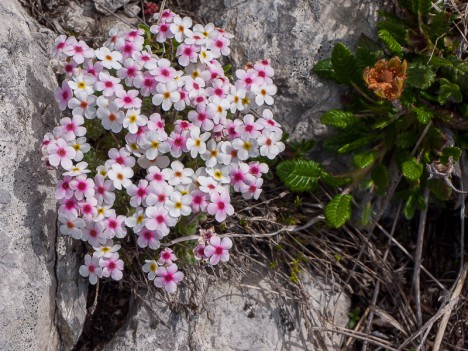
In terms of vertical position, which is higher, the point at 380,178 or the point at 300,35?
the point at 300,35

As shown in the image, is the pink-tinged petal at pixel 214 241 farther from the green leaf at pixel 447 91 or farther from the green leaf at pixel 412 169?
the green leaf at pixel 447 91

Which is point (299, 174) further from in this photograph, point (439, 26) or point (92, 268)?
point (92, 268)

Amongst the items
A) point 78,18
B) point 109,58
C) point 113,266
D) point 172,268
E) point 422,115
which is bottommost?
point 113,266

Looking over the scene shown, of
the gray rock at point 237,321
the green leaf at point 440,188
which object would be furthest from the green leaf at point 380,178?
the gray rock at point 237,321

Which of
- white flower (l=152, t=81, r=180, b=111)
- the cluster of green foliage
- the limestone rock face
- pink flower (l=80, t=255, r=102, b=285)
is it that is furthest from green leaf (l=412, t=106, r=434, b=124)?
pink flower (l=80, t=255, r=102, b=285)

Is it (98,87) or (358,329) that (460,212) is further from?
(98,87)

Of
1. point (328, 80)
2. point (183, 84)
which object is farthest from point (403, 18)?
point (183, 84)

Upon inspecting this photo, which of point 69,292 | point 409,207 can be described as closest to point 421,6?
point 409,207
